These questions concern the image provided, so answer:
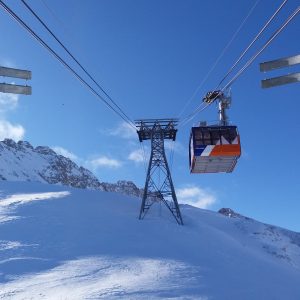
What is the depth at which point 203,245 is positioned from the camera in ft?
100

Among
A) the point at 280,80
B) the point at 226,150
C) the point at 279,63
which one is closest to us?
the point at 280,80

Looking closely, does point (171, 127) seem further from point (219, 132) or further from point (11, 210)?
point (219, 132)

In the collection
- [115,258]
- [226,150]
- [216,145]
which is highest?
[216,145]

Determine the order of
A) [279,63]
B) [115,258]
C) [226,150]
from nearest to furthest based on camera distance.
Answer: [279,63] → [226,150] → [115,258]

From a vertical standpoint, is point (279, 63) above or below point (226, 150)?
below

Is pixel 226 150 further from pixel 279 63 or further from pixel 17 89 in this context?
pixel 17 89

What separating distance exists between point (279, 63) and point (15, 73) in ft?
15.1

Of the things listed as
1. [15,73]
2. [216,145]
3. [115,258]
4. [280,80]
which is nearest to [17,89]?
[15,73]

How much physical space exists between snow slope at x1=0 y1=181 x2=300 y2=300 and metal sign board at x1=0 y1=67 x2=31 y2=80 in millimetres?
10367

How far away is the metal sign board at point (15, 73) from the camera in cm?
967

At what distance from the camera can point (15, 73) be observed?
385 inches

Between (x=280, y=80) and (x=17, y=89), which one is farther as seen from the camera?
(x=17, y=89)

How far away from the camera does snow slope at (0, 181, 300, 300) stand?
66.2 ft

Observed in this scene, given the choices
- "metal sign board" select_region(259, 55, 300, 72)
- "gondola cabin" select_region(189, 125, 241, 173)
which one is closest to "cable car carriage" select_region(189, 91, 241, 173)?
"gondola cabin" select_region(189, 125, 241, 173)
